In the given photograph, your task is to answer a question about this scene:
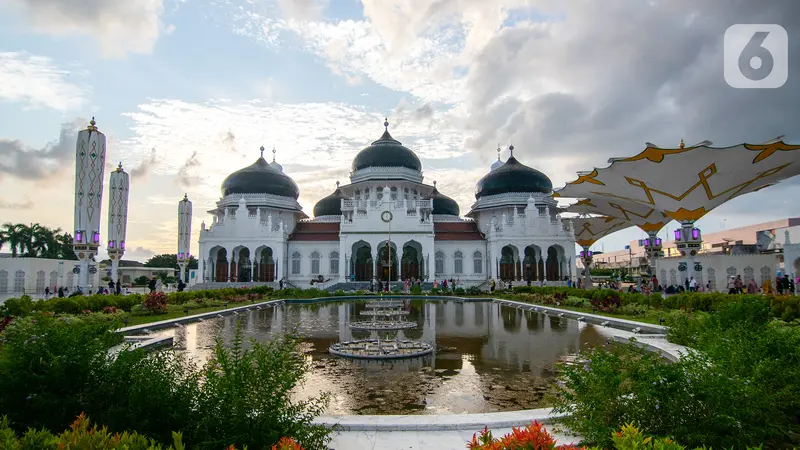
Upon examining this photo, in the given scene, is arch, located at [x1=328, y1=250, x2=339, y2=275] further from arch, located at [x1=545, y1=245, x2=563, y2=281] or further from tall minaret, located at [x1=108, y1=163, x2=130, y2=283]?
arch, located at [x1=545, y1=245, x2=563, y2=281]

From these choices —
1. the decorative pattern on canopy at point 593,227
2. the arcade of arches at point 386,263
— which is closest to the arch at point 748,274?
the decorative pattern on canopy at point 593,227

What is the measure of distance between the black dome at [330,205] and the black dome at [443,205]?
10.4m

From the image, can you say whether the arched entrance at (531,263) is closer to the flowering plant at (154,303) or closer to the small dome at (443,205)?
the small dome at (443,205)

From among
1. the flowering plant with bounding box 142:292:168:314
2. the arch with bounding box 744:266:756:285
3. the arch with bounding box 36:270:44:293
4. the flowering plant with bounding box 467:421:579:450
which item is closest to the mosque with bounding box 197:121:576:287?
the arch with bounding box 36:270:44:293

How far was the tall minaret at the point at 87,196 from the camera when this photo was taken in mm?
29266

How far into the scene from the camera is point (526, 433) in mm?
3045

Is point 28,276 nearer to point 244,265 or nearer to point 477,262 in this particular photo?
point 244,265

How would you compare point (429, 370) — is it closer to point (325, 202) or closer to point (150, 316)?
point (150, 316)

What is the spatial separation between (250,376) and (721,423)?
3916 mm

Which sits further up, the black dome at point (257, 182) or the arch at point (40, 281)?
the black dome at point (257, 182)

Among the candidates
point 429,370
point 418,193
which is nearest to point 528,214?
point 418,193

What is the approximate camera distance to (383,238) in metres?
44.2

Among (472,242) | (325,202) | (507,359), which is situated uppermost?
(325,202)

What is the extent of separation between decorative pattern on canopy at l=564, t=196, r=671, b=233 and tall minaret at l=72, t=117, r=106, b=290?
35766mm
